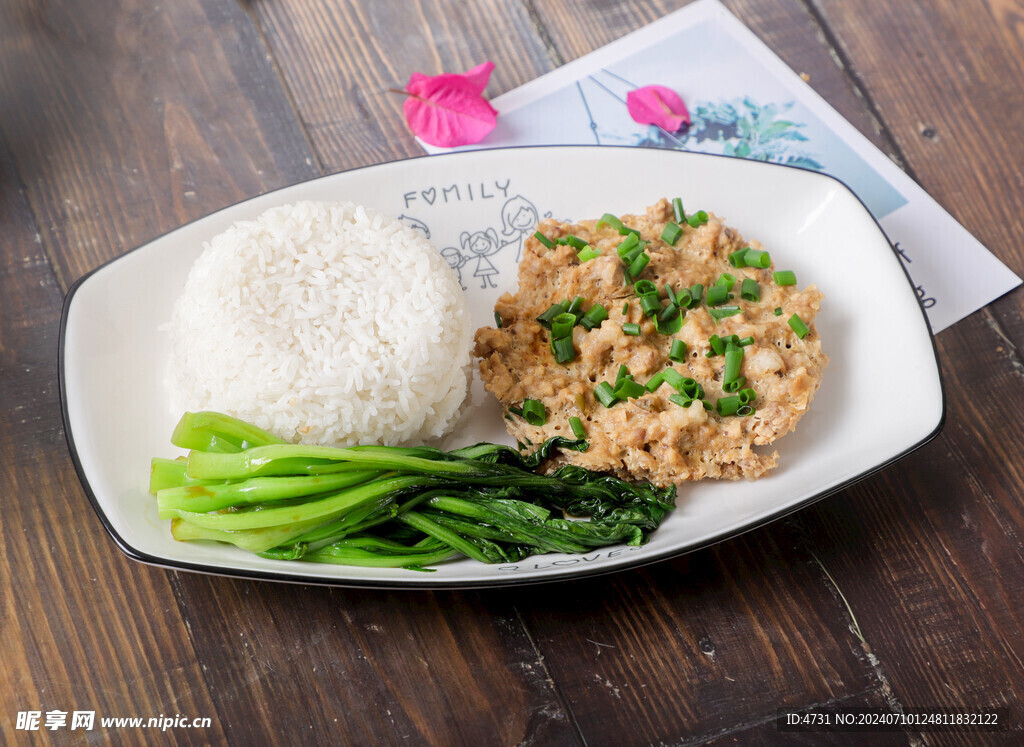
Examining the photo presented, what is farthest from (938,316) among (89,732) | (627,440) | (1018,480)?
(89,732)

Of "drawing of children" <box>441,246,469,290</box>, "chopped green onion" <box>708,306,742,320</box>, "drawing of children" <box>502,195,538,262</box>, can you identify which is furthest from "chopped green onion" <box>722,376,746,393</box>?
"drawing of children" <box>441,246,469,290</box>

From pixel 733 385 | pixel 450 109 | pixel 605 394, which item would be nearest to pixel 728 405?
pixel 733 385

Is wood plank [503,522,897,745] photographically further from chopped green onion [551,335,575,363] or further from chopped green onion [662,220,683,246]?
chopped green onion [662,220,683,246]

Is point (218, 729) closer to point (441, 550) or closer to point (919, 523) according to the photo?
point (441, 550)

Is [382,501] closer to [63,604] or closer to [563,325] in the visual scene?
[563,325]

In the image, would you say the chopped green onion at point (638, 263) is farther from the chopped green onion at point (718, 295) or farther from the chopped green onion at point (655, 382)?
Answer: the chopped green onion at point (655, 382)

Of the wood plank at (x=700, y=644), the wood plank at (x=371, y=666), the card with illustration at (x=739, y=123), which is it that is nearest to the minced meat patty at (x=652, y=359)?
the wood plank at (x=700, y=644)
